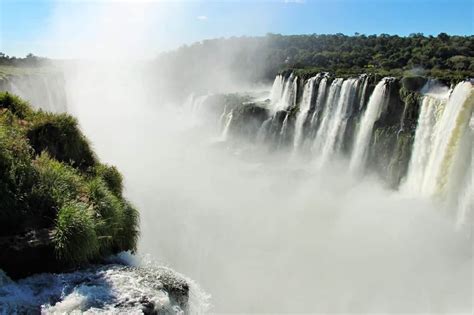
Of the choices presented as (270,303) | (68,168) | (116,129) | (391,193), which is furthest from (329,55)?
(68,168)

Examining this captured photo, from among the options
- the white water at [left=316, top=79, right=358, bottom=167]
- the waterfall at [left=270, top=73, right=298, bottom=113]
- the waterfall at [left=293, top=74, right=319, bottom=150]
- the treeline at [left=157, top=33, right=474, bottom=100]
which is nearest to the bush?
the white water at [left=316, top=79, right=358, bottom=167]

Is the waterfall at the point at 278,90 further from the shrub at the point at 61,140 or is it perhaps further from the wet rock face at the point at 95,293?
the wet rock face at the point at 95,293

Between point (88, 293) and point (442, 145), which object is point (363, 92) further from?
point (88, 293)

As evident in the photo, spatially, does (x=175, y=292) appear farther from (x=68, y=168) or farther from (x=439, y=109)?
(x=439, y=109)

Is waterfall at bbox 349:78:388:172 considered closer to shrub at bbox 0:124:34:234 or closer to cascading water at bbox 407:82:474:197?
cascading water at bbox 407:82:474:197

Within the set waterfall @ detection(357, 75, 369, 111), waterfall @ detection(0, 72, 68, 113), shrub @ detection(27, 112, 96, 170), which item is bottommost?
shrub @ detection(27, 112, 96, 170)

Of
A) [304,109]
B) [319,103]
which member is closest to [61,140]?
[319,103]
